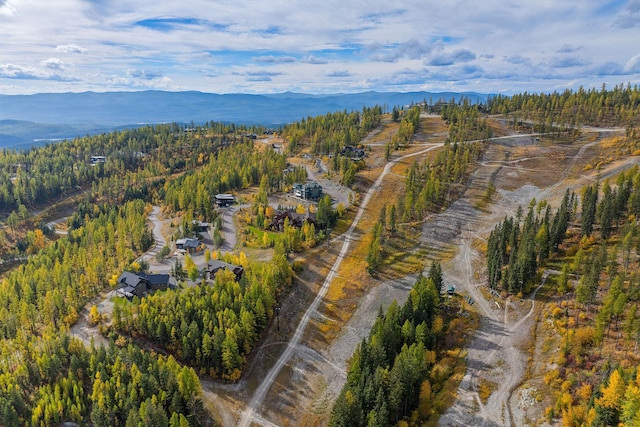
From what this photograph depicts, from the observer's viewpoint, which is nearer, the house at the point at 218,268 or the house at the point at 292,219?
the house at the point at 218,268

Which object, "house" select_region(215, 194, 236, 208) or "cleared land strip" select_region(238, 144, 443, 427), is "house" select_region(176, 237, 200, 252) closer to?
"house" select_region(215, 194, 236, 208)

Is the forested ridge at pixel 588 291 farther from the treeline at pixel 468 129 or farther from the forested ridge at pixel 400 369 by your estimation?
the treeline at pixel 468 129

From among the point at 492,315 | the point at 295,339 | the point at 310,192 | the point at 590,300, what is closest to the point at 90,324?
the point at 295,339

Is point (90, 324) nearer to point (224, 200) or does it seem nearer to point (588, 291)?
point (224, 200)

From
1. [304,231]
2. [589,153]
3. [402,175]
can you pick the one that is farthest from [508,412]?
[589,153]

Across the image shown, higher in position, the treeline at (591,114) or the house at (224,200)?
the treeline at (591,114)

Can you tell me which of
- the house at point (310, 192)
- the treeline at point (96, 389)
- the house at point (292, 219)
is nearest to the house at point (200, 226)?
the house at point (292, 219)

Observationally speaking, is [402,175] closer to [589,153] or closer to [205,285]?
[589,153]
